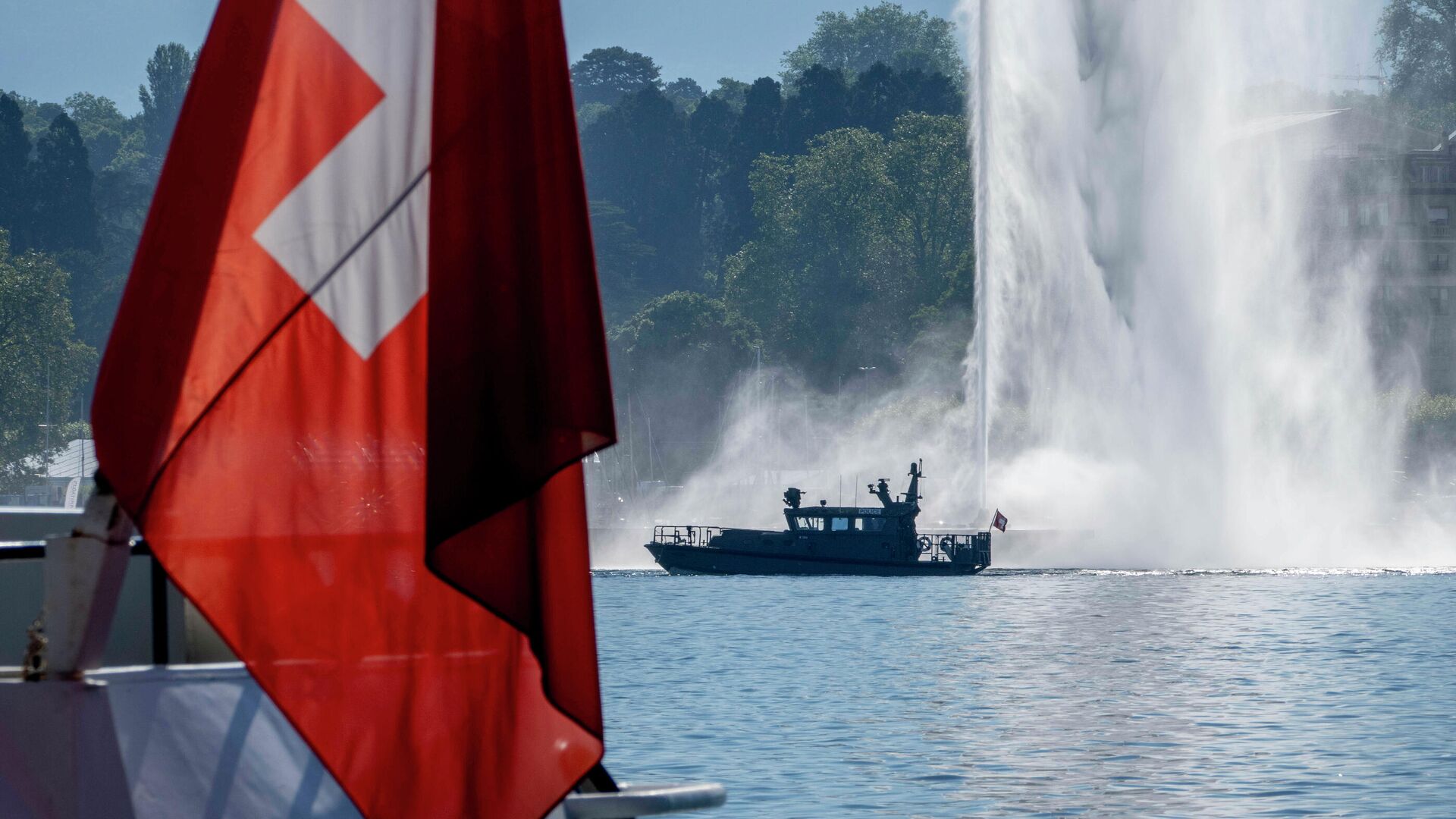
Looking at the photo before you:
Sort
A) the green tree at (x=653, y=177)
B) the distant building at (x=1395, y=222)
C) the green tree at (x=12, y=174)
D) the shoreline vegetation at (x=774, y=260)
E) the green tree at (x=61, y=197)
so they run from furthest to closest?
1. the green tree at (x=653, y=177)
2. the green tree at (x=61, y=197)
3. the green tree at (x=12, y=174)
4. the shoreline vegetation at (x=774, y=260)
5. the distant building at (x=1395, y=222)

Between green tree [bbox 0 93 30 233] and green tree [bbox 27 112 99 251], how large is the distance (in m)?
0.84

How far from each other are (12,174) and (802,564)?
317 ft

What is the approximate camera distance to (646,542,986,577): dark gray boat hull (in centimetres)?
6544

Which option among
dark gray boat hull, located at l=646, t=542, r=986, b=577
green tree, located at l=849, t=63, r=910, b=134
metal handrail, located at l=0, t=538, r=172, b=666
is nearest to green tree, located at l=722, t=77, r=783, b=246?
green tree, located at l=849, t=63, r=910, b=134

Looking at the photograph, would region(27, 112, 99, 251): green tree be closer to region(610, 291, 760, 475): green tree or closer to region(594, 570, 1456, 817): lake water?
region(610, 291, 760, 475): green tree

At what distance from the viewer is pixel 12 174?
142 m

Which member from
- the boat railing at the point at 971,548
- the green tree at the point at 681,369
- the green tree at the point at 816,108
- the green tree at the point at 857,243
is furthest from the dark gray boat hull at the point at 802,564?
the green tree at the point at 816,108

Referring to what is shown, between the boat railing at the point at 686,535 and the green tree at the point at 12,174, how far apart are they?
65846mm

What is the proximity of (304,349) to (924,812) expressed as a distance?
15602mm

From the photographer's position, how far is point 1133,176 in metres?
64.4

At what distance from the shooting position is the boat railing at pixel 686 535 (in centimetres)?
6944

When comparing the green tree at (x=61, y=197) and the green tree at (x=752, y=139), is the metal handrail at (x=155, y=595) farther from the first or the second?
the green tree at (x=752, y=139)

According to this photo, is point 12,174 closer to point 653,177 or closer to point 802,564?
point 653,177

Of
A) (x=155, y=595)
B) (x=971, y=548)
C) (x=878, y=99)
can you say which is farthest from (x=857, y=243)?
Result: (x=155, y=595)
